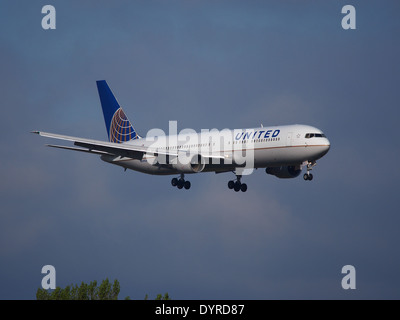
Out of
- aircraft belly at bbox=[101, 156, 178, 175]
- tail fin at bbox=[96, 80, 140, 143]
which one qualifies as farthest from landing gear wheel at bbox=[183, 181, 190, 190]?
tail fin at bbox=[96, 80, 140, 143]

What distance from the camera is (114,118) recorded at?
97000mm

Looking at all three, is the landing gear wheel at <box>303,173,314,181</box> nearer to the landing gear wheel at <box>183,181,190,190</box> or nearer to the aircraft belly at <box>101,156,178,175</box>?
the aircraft belly at <box>101,156,178,175</box>

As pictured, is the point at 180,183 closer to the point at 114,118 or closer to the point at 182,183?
the point at 182,183

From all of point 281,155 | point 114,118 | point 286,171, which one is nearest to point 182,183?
point 286,171

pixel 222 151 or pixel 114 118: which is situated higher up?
pixel 114 118

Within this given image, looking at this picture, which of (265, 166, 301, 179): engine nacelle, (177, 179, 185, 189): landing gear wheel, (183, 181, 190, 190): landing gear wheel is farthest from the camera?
(177, 179, 185, 189): landing gear wheel

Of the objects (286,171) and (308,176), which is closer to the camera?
(308,176)

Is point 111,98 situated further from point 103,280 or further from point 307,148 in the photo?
point 307,148

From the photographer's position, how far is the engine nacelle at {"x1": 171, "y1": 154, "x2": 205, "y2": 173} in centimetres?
7762

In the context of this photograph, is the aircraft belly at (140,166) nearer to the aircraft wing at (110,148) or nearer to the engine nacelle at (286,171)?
the aircraft wing at (110,148)

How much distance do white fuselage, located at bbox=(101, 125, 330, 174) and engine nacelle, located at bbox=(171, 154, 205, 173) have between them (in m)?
0.51

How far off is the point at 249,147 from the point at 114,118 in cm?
2644

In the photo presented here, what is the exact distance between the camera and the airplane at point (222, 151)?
73.2 m

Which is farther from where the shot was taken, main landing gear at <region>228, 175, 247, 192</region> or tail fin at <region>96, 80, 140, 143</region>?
tail fin at <region>96, 80, 140, 143</region>
